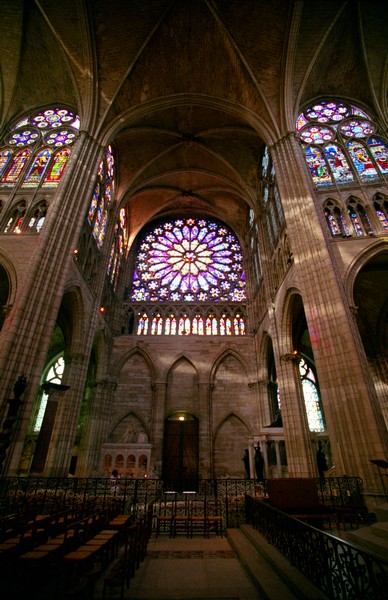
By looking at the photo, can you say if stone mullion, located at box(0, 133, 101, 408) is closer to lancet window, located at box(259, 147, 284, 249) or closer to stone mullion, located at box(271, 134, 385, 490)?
stone mullion, located at box(271, 134, 385, 490)

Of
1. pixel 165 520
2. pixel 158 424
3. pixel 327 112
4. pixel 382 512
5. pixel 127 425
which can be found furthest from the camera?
pixel 127 425

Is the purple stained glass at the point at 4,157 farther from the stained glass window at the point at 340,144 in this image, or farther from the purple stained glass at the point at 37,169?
the stained glass window at the point at 340,144

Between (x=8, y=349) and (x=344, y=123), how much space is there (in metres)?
17.6

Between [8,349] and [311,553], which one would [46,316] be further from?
[311,553]

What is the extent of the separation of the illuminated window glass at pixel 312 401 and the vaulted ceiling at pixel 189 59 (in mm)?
14074

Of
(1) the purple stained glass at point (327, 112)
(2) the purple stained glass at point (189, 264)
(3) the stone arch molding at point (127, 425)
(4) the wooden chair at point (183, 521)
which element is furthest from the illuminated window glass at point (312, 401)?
(1) the purple stained glass at point (327, 112)

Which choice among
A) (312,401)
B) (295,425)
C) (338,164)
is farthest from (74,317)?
(312,401)

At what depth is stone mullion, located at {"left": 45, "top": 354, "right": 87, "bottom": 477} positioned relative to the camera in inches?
398

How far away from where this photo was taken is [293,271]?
1138 cm

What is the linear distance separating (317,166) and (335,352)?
8.97m

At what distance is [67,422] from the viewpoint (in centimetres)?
1093

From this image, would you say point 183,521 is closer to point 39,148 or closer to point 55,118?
point 39,148

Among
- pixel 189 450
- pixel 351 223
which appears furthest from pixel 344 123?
pixel 189 450

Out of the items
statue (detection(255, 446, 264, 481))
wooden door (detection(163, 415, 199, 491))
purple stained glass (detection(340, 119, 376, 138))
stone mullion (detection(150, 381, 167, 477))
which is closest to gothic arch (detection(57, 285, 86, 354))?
stone mullion (detection(150, 381, 167, 477))
